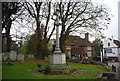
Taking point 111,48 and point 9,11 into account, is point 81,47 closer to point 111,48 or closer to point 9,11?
point 111,48

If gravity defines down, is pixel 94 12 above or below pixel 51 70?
above

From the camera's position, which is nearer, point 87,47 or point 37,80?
point 37,80

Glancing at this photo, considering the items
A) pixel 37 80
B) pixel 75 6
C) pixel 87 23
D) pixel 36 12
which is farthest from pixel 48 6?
pixel 37 80

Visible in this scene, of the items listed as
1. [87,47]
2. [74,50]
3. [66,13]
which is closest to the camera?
[66,13]

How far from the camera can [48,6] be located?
25094 millimetres

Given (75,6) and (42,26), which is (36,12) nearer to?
(42,26)

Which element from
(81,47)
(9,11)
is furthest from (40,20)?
(81,47)

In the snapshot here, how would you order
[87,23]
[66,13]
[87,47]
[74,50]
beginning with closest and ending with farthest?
1. [87,23]
2. [66,13]
3. [74,50]
4. [87,47]

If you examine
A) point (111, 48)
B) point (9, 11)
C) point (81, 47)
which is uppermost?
point (9, 11)

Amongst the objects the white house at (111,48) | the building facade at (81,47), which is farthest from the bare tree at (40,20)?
the white house at (111,48)

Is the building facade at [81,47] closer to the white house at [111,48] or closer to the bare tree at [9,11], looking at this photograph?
the white house at [111,48]

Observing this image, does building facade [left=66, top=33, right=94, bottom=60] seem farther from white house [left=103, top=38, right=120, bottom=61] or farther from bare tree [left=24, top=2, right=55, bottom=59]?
bare tree [left=24, top=2, right=55, bottom=59]

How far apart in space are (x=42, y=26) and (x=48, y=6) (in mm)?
3727

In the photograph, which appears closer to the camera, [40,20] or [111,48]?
[40,20]
